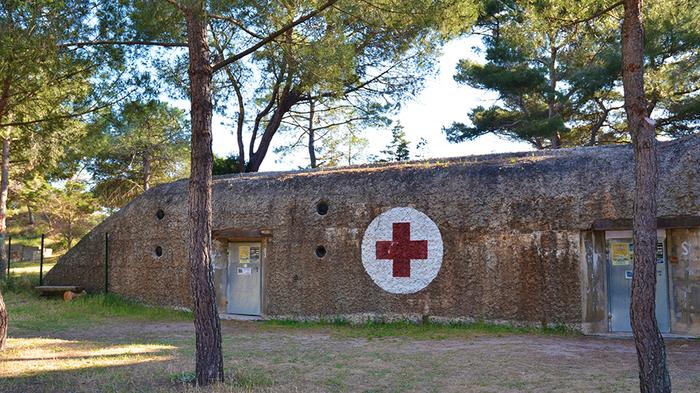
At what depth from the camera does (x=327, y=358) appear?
26.2ft

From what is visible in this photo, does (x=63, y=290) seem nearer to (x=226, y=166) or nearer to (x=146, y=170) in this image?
(x=226, y=166)

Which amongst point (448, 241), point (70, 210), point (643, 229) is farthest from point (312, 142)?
point (643, 229)

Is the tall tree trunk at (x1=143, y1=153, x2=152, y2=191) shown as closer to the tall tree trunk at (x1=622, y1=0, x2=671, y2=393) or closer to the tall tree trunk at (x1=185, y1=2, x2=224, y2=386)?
the tall tree trunk at (x1=185, y1=2, x2=224, y2=386)

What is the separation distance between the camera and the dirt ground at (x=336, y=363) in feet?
20.6

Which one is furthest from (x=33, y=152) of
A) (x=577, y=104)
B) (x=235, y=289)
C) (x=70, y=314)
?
(x=577, y=104)

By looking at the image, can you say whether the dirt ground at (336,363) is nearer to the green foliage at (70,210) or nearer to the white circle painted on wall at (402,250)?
the white circle painted on wall at (402,250)

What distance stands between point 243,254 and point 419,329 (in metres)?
4.10

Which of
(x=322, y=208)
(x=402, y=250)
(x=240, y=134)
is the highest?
(x=240, y=134)

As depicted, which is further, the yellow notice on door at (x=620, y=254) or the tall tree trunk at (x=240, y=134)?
the tall tree trunk at (x=240, y=134)

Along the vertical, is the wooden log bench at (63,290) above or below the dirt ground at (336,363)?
above

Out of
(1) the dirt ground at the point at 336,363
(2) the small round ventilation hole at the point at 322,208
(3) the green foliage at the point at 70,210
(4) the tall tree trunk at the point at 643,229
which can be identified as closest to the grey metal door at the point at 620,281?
(1) the dirt ground at the point at 336,363

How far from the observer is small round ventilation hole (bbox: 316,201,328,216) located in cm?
1184

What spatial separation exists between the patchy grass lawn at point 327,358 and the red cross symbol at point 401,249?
1005mm

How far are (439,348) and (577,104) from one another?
12165mm
